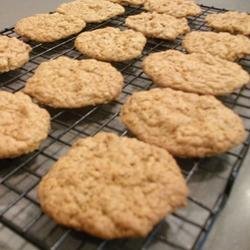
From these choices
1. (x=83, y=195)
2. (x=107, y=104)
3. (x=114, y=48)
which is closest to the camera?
(x=83, y=195)

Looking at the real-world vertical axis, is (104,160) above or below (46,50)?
above

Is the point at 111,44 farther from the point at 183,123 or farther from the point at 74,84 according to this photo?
the point at 183,123

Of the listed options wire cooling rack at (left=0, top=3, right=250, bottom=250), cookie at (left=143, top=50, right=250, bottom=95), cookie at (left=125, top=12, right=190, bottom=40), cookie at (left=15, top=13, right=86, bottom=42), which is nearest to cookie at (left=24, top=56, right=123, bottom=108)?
wire cooling rack at (left=0, top=3, right=250, bottom=250)

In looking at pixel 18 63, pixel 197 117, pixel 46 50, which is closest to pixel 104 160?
A: pixel 197 117

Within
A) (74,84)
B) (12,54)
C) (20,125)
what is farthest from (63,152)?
(12,54)

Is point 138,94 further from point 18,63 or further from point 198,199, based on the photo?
point 18,63

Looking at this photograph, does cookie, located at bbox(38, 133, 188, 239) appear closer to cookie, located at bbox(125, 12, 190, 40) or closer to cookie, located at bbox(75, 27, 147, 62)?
cookie, located at bbox(75, 27, 147, 62)
